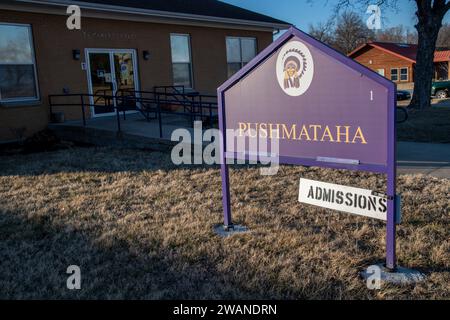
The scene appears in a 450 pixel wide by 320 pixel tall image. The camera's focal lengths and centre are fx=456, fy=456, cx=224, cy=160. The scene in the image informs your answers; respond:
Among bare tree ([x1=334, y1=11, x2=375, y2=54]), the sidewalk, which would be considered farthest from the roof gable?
bare tree ([x1=334, y1=11, x2=375, y2=54])

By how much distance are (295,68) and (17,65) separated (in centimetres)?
954

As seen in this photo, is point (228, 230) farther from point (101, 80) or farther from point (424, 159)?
point (101, 80)

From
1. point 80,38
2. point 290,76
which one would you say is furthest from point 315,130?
point 80,38

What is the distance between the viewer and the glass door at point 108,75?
1307 centimetres

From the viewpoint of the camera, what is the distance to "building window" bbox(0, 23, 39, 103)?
36.5ft

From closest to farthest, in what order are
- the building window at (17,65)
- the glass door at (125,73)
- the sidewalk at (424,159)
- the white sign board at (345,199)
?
1. the white sign board at (345,199)
2. the sidewalk at (424,159)
3. the building window at (17,65)
4. the glass door at (125,73)

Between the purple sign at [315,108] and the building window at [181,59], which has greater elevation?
the building window at [181,59]

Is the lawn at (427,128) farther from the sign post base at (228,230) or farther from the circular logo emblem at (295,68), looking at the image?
the circular logo emblem at (295,68)

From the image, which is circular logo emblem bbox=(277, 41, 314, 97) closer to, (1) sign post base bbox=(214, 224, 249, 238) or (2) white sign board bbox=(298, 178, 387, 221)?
(2) white sign board bbox=(298, 178, 387, 221)

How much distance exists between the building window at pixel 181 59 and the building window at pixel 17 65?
16.3ft

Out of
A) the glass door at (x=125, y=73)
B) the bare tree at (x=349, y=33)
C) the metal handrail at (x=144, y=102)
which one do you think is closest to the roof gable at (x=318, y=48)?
the metal handrail at (x=144, y=102)

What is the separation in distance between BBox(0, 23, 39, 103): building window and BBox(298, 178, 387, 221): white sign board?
9.62 m

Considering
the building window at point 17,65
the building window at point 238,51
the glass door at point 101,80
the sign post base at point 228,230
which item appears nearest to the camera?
the sign post base at point 228,230
